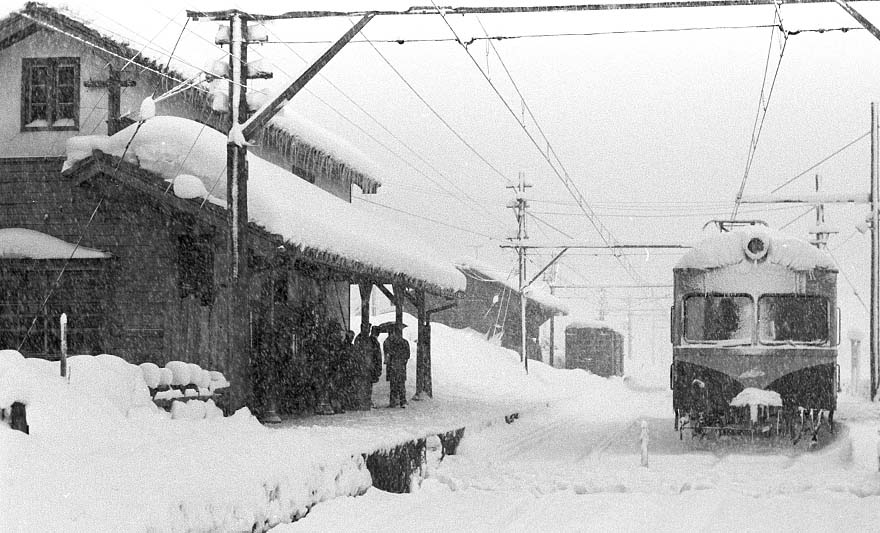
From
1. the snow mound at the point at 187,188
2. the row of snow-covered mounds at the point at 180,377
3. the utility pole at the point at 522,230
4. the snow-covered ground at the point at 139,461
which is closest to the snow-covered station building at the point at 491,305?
the utility pole at the point at 522,230

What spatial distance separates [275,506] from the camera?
9164 mm

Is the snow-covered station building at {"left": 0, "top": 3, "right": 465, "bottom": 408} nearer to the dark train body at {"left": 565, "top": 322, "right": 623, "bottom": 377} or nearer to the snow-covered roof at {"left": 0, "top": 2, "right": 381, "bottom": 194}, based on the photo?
the snow-covered roof at {"left": 0, "top": 2, "right": 381, "bottom": 194}

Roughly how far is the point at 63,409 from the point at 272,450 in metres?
2.42

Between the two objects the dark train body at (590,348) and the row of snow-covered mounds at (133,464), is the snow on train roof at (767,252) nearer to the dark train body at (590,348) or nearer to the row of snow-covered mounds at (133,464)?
the row of snow-covered mounds at (133,464)

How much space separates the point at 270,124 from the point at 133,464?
15.6 m

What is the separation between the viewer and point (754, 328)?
1656cm

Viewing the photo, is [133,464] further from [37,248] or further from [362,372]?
[362,372]

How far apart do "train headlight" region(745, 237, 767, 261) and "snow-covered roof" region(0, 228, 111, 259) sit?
10.4 m

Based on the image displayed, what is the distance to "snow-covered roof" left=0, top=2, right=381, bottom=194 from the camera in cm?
1842

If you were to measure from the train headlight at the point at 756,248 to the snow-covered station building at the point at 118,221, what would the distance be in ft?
20.8

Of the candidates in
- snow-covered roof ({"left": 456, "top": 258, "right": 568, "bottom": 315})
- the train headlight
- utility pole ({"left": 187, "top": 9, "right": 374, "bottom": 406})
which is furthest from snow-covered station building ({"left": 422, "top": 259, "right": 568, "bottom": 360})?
utility pole ({"left": 187, "top": 9, "right": 374, "bottom": 406})

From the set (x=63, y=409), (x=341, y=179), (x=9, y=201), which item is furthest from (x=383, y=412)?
(x=63, y=409)

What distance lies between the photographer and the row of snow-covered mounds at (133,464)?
6.93 metres

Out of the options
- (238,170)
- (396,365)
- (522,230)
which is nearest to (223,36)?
(238,170)
